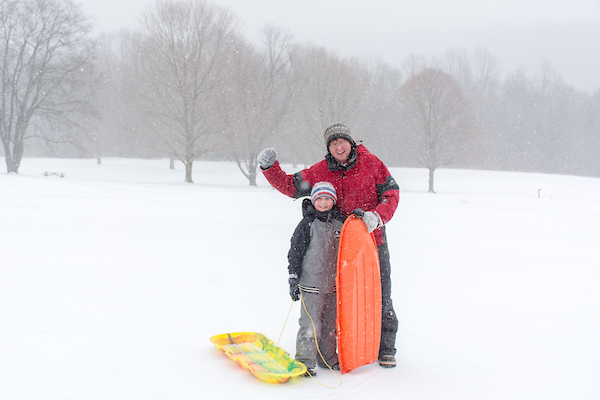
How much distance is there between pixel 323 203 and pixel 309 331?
1030 millimetres

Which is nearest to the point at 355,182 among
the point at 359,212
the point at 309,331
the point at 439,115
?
the point at 359,212

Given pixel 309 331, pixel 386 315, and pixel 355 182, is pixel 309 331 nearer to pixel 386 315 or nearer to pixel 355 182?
pixel 386 315

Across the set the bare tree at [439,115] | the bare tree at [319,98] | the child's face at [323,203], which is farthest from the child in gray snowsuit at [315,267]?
the bare tree at [439,115]

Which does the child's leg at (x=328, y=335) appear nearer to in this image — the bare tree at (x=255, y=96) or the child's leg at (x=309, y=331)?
the child's leg at (x=309, y=331)

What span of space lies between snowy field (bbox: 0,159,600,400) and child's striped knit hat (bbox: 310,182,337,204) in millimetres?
1417

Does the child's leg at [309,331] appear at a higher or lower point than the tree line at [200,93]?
lower

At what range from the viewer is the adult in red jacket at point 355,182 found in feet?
11.9

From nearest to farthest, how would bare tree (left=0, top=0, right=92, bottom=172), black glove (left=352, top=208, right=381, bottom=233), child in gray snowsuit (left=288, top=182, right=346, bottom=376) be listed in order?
black glove (left=352, top=208, right=381, bottom=233)
child in gray snowsuit (left=288, top=182, right=346, bottom=376)
bare tree (left=0, top=0, right=92, bottom=172)

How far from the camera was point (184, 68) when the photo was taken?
1059 inches

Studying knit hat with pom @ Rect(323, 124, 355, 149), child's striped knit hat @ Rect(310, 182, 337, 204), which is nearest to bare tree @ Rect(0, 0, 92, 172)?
knit hat with pom @ Rect(323, 124, 355, 149)

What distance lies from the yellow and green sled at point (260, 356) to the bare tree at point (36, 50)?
→ 82.0ft

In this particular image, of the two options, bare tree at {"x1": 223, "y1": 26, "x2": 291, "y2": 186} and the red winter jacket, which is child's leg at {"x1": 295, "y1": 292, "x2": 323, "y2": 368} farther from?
bare tree at {"x1": 223, "y1": 26, "x2": 291, "y2": 186}

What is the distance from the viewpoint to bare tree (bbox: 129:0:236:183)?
26531 mm

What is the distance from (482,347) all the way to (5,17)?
28443mm
